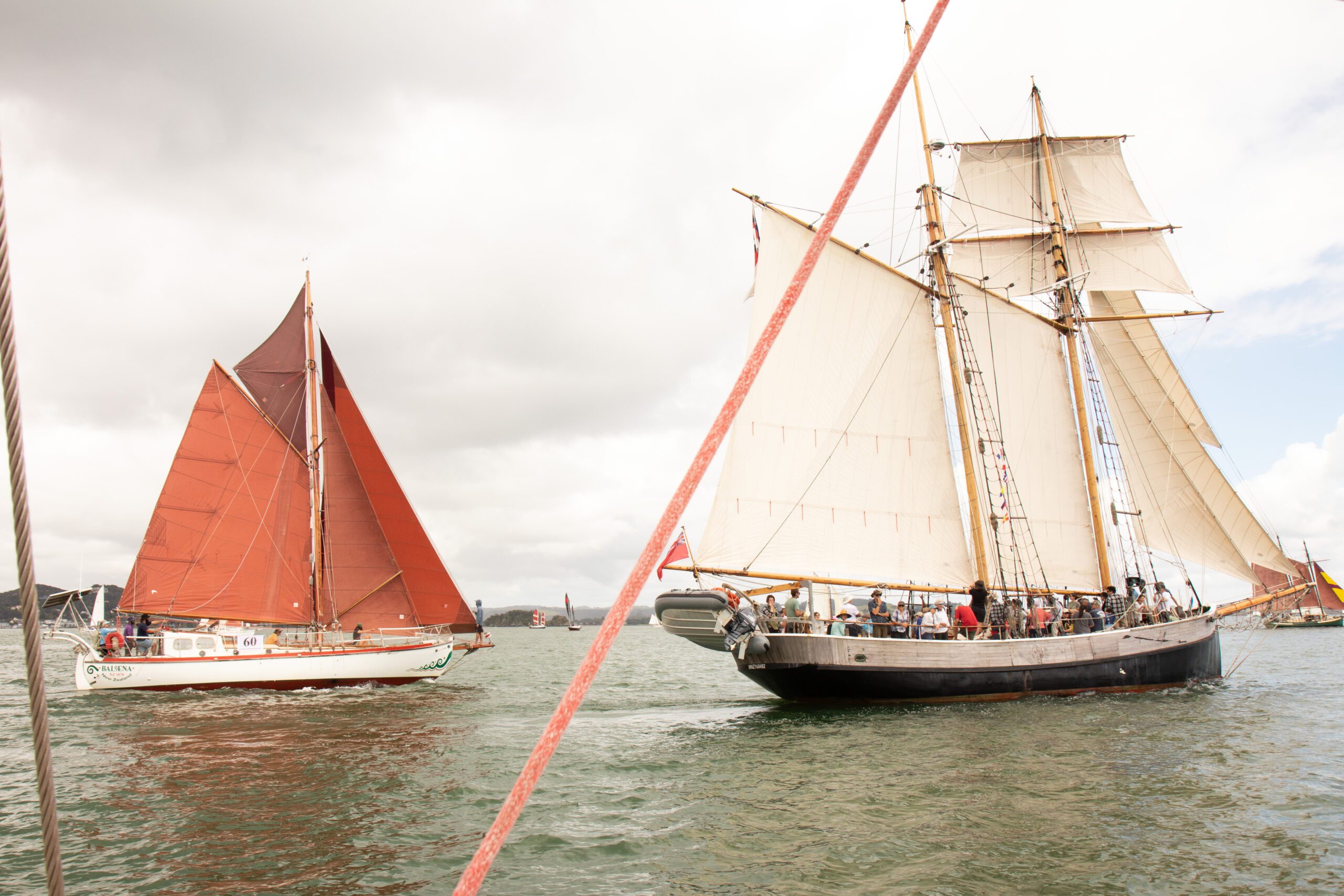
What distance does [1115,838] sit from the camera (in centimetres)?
988

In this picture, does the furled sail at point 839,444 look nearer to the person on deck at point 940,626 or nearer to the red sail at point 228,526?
the person on deck at point 940,626

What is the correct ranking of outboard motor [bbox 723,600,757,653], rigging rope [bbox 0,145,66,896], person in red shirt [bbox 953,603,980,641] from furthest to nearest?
1. person in red shirt [bbox 953,603,980,641]
2. outboard motor [bbox 723,600,757,653]
3. rigging rope [bbox 0,145,66,896]

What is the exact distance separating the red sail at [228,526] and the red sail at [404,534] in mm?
2689

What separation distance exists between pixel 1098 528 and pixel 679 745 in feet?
70.8

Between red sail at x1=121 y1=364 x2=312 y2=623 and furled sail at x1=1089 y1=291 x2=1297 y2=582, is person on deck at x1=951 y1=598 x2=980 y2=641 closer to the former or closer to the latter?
furled sail at x1=1089 y1=291 x2=1297 y2=582

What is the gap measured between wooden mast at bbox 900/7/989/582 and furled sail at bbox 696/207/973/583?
0.98m

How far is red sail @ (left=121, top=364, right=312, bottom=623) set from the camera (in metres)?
32.0

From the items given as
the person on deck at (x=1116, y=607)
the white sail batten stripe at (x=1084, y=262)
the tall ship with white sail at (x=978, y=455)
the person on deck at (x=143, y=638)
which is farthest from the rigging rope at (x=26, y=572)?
the white sail batten stripe at (x=1084, y=262)

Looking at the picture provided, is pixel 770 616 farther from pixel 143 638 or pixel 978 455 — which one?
pixel 143 638

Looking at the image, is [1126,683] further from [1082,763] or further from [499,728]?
[499,728]

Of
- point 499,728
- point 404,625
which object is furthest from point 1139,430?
point 404,625

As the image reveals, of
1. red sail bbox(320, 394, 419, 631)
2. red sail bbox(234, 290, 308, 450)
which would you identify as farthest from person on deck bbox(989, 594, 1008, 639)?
red sail bbox(234, 290, 308, 450)

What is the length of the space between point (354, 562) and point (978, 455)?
26367mm

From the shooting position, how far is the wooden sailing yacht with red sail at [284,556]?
31.8 meters
